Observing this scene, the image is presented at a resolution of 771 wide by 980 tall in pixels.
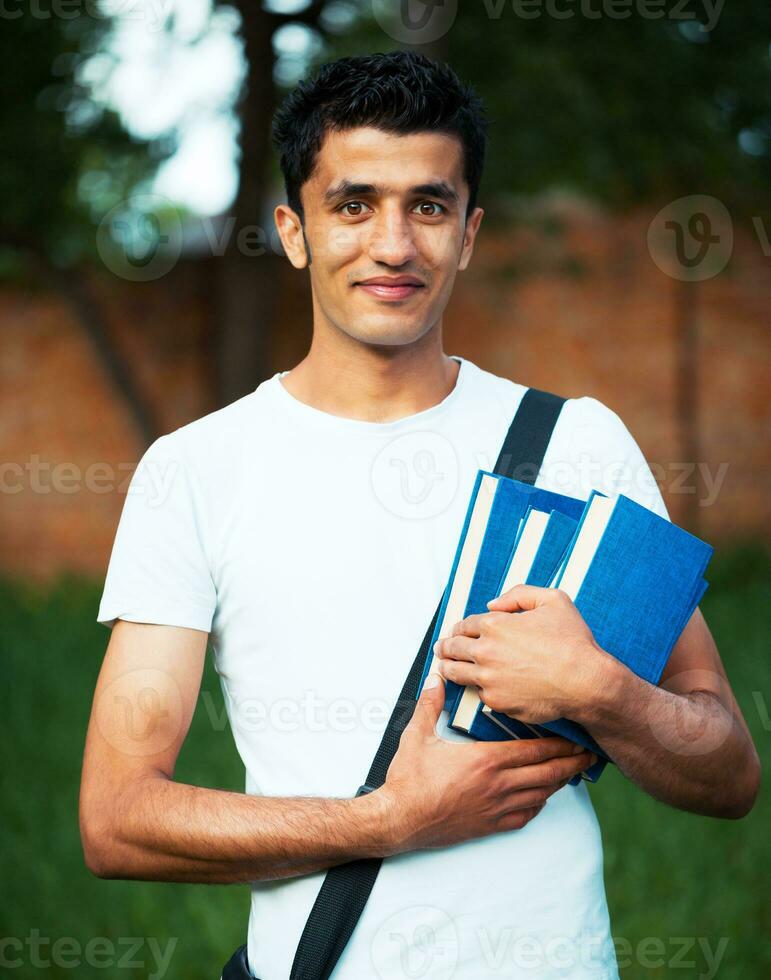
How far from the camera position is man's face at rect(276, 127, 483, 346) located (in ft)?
6.19

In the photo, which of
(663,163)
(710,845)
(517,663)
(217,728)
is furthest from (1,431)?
(517,663)

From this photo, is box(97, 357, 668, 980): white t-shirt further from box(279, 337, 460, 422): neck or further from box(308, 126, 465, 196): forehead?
box(308, 126, 465, 196): forehead

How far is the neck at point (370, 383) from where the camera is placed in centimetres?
196

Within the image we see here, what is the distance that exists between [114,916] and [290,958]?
242 centimetres

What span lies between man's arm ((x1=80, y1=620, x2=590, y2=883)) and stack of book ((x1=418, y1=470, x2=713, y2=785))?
0.05 m

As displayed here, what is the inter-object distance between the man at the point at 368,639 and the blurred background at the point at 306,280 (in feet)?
10.8

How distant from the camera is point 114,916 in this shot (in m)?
3.82

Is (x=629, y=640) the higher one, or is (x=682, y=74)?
(x=682, y=74)

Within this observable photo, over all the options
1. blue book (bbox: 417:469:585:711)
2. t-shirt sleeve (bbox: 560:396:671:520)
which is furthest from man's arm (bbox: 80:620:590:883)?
t-shirt sleeve (bbox: 560:396:671:520)

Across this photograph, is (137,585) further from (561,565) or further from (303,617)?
(561,565)

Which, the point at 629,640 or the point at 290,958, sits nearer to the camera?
the point at 629,640

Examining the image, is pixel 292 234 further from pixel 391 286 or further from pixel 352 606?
pixel 352 606

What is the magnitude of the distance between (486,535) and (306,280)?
7.52 metres

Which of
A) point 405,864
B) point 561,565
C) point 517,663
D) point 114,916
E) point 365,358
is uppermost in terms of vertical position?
point 365,358
